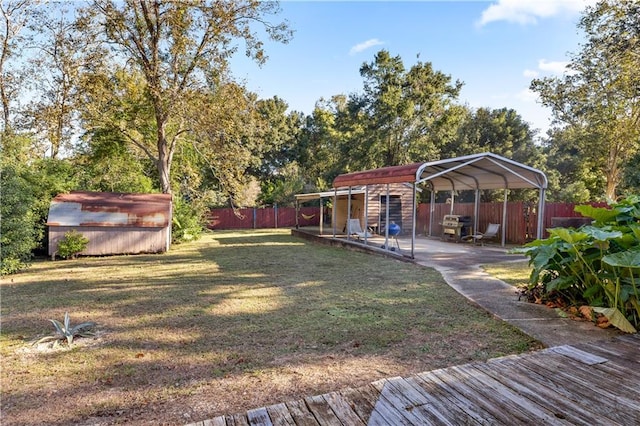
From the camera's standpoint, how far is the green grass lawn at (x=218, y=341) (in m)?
2.88

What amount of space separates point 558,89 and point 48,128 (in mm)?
21609

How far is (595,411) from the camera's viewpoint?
2039 mm

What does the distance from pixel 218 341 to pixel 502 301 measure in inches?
158

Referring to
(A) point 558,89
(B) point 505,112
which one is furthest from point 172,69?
(B) point 505,112

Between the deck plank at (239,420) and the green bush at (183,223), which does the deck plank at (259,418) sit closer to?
the deck plank at (239,420)

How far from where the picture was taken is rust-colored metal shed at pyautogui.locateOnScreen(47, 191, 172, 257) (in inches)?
436

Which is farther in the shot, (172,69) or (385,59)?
(385,59)

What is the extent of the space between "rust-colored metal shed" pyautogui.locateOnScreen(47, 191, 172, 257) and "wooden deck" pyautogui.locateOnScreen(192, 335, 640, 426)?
11456 mm

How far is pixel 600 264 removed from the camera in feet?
15.2

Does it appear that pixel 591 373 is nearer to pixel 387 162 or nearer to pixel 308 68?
pixel 308 68

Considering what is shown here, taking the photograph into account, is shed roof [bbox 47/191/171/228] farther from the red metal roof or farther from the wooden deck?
the wooden deck

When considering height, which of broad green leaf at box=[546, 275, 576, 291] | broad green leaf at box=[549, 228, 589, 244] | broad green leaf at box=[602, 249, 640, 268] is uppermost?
broad green leaf at box=[549, 228, 589, 244]

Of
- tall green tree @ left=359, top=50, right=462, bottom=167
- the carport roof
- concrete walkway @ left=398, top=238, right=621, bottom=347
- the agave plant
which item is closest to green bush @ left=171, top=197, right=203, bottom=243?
the carport roof

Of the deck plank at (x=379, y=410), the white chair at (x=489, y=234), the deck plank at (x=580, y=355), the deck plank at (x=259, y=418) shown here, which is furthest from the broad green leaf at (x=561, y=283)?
the white chair at (x=489, y=234)
